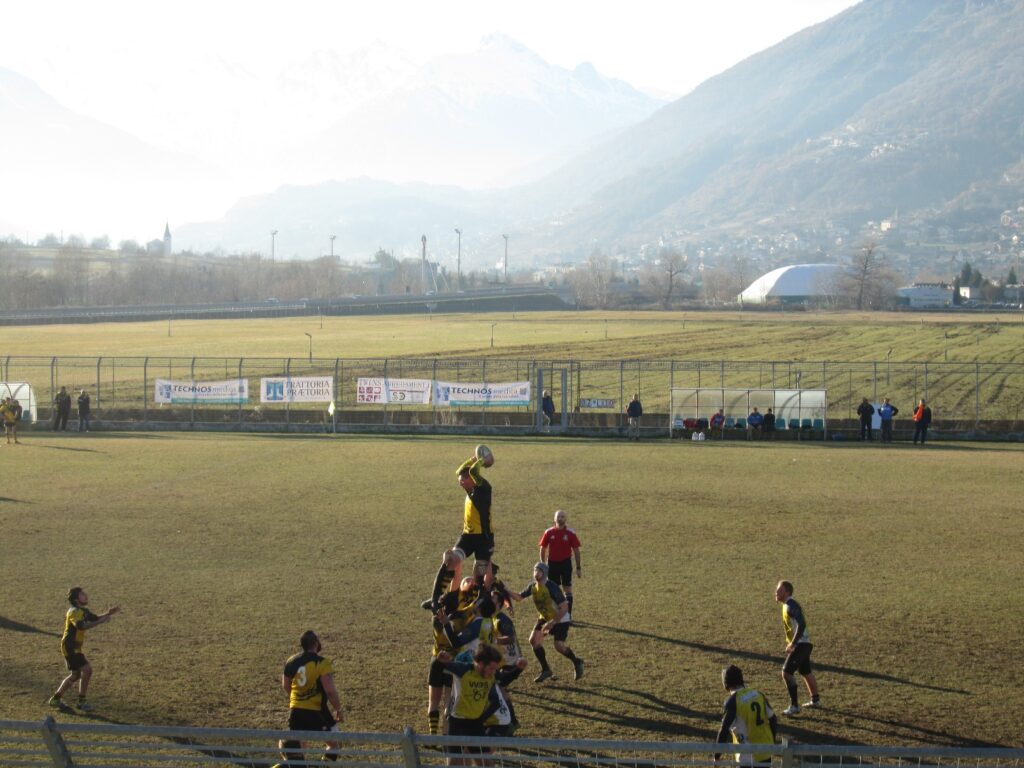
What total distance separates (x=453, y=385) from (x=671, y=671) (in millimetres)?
29822

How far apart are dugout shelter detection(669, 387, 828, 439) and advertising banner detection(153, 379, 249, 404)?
16.4 meters

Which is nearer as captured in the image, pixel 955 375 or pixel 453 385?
pixel 453 385

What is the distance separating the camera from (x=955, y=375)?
58438mm

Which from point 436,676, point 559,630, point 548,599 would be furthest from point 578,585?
point 436,676

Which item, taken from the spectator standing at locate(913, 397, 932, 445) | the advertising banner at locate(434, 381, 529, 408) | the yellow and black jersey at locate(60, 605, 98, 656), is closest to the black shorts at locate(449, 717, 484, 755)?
the yellow and black jersey at locate(60, 605, 98, 656)

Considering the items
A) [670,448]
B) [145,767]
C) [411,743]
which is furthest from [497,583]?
[670,448]

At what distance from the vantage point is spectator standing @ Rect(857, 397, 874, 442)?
38.3 m

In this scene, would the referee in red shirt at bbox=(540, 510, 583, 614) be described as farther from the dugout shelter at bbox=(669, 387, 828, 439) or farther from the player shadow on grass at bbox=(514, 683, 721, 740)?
the dugout shelter at bbox=(669, 387, 828, 439)

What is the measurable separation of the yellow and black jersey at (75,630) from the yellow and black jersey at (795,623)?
733cm

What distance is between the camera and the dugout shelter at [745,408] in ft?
132

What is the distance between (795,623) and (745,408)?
2986 centimetres

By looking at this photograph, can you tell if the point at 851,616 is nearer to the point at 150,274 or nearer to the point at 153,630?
the point at 153,630

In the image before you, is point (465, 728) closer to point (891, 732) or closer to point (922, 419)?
point (891, 732)

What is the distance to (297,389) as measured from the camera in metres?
43.2
